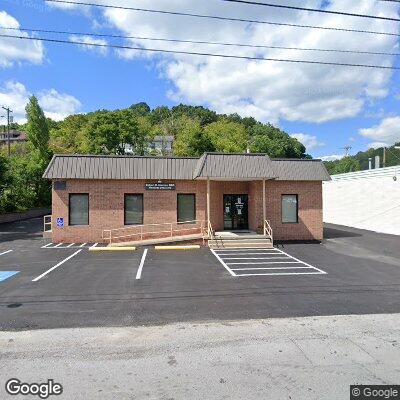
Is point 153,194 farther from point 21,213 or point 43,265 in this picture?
point 21,213

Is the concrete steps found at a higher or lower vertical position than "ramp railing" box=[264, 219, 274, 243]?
lower

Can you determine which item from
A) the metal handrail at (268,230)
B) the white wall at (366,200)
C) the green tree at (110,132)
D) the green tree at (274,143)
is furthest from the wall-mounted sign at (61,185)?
the green tree at (274,143)

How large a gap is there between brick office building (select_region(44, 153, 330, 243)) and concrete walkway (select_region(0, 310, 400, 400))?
12187mm

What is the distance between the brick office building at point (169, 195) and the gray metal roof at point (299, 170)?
0.06 meters

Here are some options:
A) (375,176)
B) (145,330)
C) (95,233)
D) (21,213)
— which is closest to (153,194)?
(95,233)

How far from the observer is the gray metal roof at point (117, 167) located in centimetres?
1942

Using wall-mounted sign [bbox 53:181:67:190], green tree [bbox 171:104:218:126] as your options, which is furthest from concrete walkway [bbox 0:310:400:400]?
green tree [bbox 171:104:218:126]

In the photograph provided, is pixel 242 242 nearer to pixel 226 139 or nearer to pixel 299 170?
pixel 299 170

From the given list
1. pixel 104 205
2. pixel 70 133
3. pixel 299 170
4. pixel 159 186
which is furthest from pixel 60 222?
pixel 70 133

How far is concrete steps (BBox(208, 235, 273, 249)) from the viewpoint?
18391mm

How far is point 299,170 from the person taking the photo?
69.2ft

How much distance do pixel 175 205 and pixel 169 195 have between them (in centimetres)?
63

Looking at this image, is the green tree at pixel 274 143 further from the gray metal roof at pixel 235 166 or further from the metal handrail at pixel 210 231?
the metal handrail at pixel 210 231

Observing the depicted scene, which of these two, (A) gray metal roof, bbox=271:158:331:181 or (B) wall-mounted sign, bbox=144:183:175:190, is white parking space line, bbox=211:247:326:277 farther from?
(A) gray metal roof, bbox=271:158:331:181
